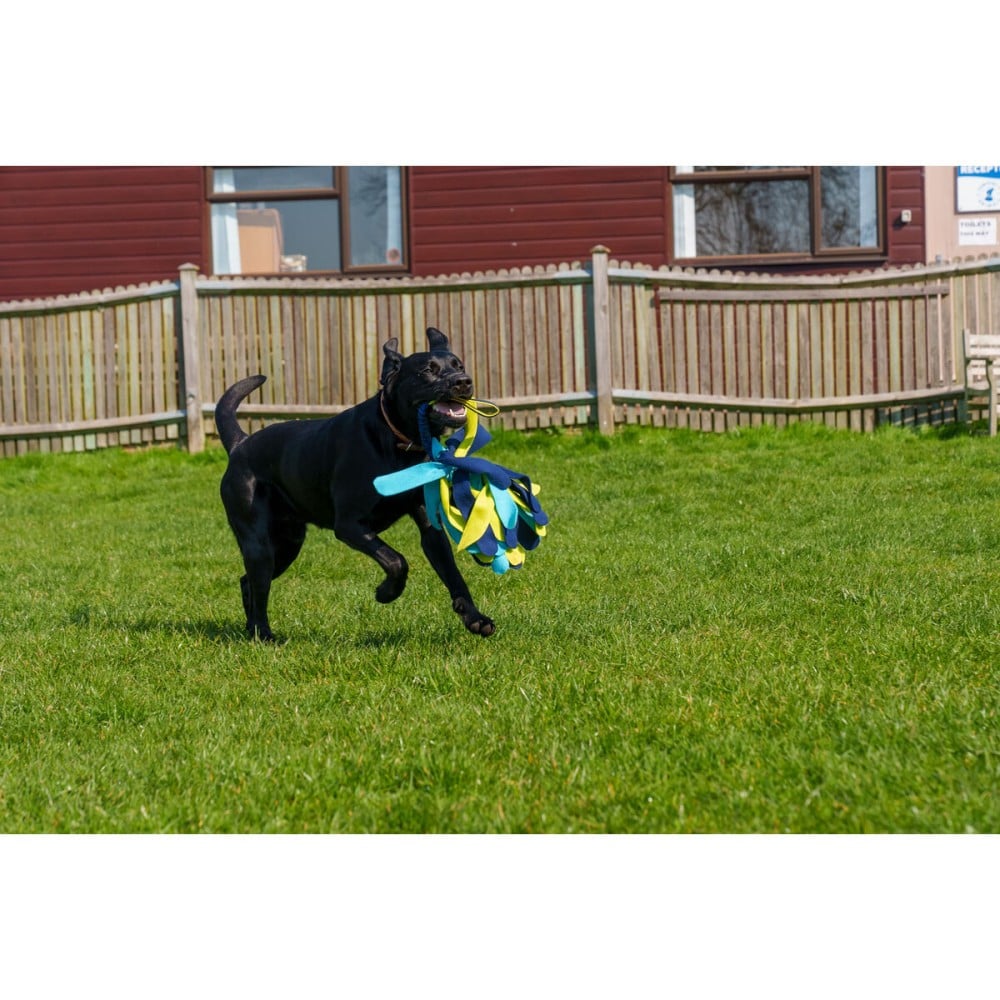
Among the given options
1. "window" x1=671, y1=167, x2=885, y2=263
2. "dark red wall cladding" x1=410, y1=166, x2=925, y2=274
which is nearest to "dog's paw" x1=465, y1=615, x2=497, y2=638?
"dark red wall cladding" x1=410, y1=166, x2=925, y2=274

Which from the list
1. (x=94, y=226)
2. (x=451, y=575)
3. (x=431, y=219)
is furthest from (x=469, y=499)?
(x=94, y=226)

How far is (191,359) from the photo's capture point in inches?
584

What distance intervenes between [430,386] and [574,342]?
9049 mm

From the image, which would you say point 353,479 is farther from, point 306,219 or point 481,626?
point 306,219

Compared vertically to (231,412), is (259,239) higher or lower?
higher

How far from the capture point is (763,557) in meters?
7.91

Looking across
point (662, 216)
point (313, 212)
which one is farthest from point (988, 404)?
point (313, 212)

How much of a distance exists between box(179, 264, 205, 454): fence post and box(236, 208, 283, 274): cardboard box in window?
2.82m

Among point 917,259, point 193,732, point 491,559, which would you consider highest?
point 917,259

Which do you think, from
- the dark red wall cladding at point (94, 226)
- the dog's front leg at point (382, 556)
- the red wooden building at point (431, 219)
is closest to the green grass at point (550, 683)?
the dog's front leg at point (382, 556)

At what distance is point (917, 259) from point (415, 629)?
39.6ft

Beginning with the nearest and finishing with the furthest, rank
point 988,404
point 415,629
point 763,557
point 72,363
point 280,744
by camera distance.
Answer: point 280,744 < point 415,629 < point 763,557 < point 988,404 < point 72,363

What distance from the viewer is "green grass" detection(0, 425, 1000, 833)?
3.85 m

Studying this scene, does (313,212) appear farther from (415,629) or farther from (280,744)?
(280,744)
